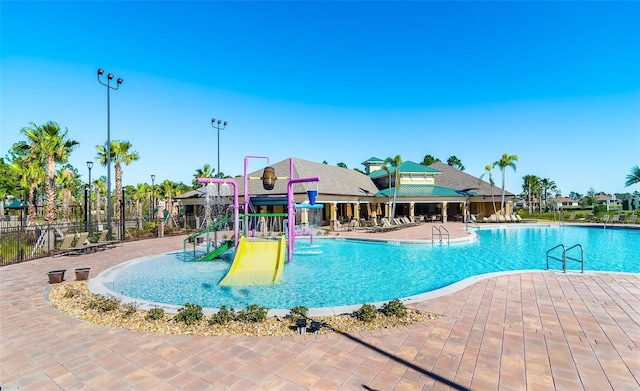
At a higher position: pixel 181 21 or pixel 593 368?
pixel 181 21

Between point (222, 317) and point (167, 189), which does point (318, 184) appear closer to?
point (222, 317)

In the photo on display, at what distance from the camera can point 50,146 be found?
20.8 m

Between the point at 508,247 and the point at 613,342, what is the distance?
1479 cm

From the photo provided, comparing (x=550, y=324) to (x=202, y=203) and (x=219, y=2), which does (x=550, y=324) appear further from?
(x=202, y=203)

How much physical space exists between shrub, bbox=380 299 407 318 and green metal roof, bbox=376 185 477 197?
2721cm

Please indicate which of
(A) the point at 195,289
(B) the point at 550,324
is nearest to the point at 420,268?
(B) the point at 550,324

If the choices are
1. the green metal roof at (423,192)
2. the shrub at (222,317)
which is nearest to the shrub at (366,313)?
the shrub at (222,317)

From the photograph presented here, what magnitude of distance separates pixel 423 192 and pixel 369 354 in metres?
31.1

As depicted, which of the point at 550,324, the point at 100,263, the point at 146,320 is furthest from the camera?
the point at 100,263

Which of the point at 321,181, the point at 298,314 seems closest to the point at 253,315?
the point at 298,314

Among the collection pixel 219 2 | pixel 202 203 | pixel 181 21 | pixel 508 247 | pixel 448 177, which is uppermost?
pixel 219 2

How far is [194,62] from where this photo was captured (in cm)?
1747

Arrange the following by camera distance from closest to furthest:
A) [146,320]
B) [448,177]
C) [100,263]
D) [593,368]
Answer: [593,368], [146,320], [100,263], [448,177]

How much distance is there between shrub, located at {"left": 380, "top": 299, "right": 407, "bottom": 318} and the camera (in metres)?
5.98
